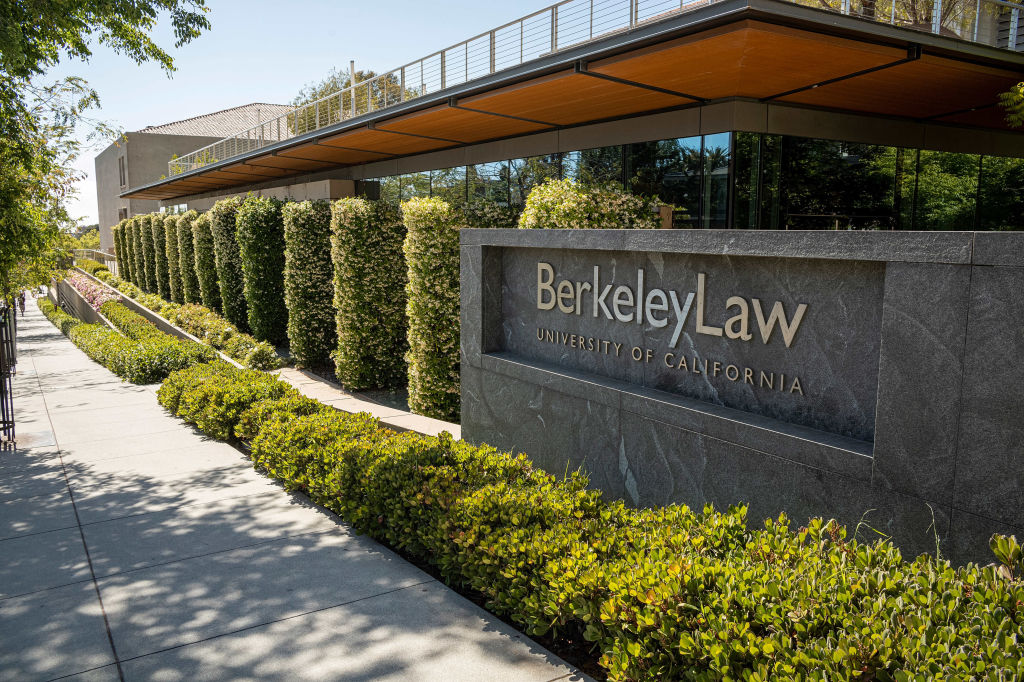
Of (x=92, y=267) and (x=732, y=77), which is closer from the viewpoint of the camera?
(x=732, y=77)

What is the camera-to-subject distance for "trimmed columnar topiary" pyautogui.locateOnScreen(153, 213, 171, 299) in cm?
2903

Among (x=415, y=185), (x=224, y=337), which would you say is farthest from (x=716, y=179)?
(x=224, y=337)

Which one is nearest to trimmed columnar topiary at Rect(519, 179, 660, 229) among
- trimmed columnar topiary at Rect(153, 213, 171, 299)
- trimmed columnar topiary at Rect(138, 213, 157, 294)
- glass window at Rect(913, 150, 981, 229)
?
glass window at Rect(913, 150, 981, 229)

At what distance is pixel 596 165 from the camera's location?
12484 mm

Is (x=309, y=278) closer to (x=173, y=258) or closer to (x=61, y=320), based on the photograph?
(x=173, y=258)

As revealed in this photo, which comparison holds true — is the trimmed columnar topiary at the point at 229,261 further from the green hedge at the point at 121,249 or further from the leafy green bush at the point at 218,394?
the green hedge at the point at 121,249

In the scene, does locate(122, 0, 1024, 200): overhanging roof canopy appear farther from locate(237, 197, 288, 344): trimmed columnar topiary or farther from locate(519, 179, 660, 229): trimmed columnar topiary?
locate(237, 197, 288, 344): trimmed columnar topiary

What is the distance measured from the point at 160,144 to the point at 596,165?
170 ft

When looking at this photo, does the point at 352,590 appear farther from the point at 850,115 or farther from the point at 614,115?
the point at 850,115

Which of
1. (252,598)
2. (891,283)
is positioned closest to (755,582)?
(891,283)

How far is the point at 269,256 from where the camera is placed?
56.2 ft

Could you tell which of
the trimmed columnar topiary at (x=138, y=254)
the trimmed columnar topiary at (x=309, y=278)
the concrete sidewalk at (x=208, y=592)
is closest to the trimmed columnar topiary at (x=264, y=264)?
the trimmed columnar topiary at (x=309, y=278)

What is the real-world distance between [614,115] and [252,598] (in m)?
9.61

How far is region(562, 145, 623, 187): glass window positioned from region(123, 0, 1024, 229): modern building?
0.10 feet
